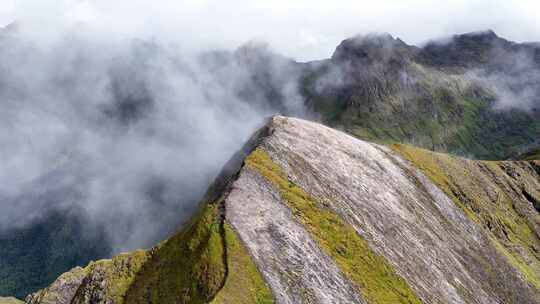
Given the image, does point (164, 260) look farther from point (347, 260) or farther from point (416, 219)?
point (416, 219)

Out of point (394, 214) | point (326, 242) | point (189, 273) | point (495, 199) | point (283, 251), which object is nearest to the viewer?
point (189, 273)

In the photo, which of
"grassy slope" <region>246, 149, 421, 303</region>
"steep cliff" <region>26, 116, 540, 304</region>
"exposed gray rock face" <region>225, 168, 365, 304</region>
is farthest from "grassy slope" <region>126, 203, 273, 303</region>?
"grassy slope" <region>246, 149, 421, 303</region>

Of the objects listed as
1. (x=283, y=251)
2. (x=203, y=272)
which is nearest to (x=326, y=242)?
(x=283, y=251)

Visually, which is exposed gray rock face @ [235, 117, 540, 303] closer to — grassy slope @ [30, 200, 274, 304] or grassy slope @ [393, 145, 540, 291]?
grassy slope @ [30, 200, 274, 304]

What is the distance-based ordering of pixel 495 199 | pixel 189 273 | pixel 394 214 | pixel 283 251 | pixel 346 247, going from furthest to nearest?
1. pixel 495 199
2. pixel 394 214
3. pixel 346 247
4. pixel 283 251
5. pixel 189 273

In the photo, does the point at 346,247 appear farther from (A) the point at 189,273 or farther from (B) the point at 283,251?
(A) the point at 189,273

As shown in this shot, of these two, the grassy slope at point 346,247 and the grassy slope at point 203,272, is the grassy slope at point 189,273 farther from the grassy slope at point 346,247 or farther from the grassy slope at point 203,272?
the grassy slope at point 346,247
